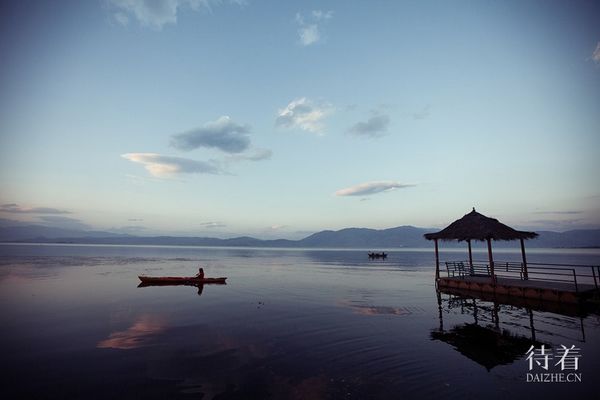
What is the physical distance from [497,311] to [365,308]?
9.01 meters

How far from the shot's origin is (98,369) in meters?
11.2

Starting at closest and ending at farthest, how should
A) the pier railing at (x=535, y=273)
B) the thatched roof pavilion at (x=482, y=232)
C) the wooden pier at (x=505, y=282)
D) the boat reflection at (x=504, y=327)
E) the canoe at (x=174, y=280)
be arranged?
1. the boat reflection at (x=504, y=327)
2. the wooden pier at (x=505, y=282)
3. the pier railing at (x=535, y=273)
4. the thatched roof pavilion at (x=482, y=232)
5. the canoe at (x=174, y=280)

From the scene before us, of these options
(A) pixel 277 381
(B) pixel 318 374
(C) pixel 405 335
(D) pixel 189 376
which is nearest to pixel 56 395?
(D) pixel 189 376

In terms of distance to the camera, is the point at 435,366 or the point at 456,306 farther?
the point at 456,306

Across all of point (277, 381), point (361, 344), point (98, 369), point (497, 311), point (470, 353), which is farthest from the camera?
point (497, 311)

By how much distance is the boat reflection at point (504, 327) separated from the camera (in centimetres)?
1328

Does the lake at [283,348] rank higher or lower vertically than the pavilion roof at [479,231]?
lower

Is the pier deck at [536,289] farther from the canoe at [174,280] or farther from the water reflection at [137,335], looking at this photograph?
the canoe at [174,280]

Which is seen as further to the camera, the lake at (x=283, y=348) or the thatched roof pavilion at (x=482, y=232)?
the thatched roof pavilion at (x=482, y=232)

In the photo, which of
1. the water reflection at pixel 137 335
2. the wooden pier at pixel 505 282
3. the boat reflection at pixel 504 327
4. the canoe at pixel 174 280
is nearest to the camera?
the boat reflection at pixel 504 327

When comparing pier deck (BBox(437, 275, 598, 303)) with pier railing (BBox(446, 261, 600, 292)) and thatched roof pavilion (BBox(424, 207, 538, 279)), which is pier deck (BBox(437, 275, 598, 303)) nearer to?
pier railing (BBox(446, 261, 600, 292))

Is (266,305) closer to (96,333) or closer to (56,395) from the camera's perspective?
(96,333)

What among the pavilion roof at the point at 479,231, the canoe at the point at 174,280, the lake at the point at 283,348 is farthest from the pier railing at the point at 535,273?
the canoe at the point at 174,280

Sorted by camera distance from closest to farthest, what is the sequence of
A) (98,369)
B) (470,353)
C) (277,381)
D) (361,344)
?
(277,381), (98,369), (470,353), (361,344)
